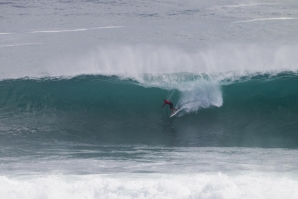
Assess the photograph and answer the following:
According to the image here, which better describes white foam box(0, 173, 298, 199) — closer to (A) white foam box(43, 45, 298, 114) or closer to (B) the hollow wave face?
(B) the hollow wave face

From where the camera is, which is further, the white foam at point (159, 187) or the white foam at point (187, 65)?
the white foam at point (187, 65)

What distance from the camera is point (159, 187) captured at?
1261cm

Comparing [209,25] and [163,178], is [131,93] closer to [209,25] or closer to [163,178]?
[163,178]

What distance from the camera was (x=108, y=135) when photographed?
53.5ft

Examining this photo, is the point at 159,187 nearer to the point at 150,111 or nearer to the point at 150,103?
the point at 150,111

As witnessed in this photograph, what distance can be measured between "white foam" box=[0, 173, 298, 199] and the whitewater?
27mm

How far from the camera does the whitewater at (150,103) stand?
13.2 meters

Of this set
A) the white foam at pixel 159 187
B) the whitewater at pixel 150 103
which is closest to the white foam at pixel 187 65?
the whitewater at pixel 150 103

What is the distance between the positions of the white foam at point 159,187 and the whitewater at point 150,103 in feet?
0.09

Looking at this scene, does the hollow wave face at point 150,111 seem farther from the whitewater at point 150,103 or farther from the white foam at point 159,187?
the white foam at point 159,187

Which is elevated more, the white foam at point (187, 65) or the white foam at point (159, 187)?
the white foam at point (187, 65)

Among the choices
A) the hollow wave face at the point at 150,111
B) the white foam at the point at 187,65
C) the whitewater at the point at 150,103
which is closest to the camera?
the whitewater at the point at 150,103

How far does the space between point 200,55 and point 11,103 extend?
25.3 feet

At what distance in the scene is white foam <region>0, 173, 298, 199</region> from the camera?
12375 mm
